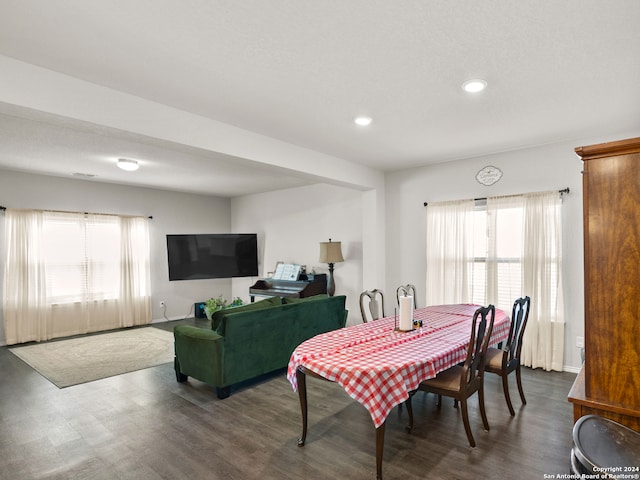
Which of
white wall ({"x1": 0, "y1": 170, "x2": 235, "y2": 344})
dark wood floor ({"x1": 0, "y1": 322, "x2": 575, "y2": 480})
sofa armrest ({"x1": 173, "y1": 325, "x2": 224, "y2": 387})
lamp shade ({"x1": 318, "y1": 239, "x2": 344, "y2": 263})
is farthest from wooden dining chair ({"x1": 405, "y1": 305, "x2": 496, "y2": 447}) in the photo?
white wall ({"x1": 0, "y1": 170, "x2": 235, "y2": 344})

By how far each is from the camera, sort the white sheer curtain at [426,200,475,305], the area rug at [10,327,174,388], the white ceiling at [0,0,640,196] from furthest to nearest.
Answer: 1. the white sheer curtain at [426,200,475,305]
2. the area rug at [10,327,174,388]
3. the white ceiling at [0,0,640,196]

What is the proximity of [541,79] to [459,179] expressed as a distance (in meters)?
2.30

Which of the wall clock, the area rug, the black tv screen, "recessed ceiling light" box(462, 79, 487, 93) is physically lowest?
the area rug

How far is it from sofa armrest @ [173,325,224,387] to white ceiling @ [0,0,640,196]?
1.73 m

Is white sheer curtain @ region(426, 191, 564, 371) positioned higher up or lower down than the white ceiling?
lower down

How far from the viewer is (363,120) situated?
11.0ft

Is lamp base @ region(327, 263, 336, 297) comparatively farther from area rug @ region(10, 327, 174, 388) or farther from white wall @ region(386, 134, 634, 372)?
area rug @ region(10, 327, 174, 388)

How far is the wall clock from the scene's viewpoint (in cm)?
450

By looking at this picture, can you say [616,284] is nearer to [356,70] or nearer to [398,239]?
[356,70]

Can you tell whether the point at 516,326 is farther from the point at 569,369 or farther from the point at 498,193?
the point at 498,193

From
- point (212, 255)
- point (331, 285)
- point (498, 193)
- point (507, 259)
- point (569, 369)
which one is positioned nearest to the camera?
point (569, 369)

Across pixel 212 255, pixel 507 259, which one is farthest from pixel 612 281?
pixel 212 255

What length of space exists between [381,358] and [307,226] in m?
4.56

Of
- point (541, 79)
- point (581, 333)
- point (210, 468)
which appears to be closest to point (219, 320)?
point (210, 468)
